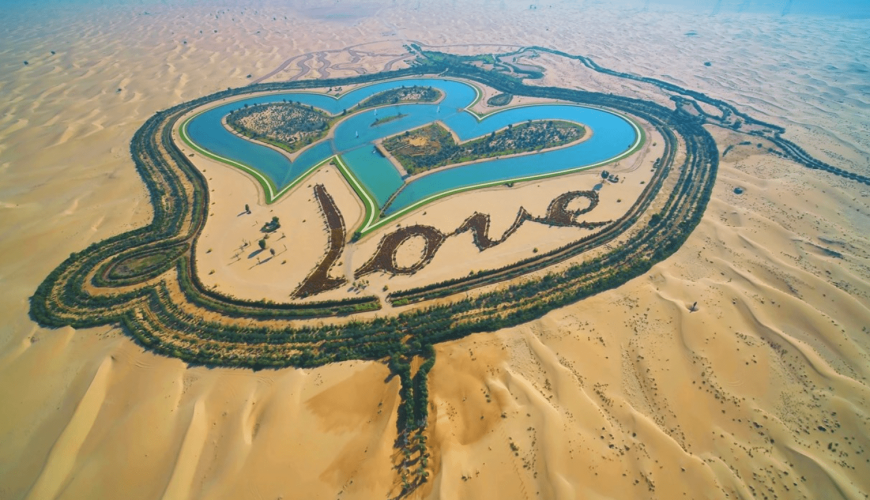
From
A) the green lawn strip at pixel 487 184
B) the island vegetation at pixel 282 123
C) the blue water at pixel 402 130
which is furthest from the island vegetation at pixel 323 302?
the island vegetation at pixel 282 123

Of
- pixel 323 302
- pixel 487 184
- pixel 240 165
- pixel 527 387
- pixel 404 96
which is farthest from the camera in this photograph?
pixel 404 96

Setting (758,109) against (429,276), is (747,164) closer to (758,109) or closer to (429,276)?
(758,109)

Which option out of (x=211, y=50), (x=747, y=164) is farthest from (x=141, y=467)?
(x=211, y=50)

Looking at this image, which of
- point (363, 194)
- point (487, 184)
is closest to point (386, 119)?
point (363, 194)

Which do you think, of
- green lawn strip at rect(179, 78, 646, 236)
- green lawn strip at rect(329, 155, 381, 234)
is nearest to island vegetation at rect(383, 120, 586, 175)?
green lawn strip at rect(179, 78, 646, 236)

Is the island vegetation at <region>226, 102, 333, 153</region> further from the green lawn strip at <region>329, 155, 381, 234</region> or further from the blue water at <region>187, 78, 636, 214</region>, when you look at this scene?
the green lawn strip at <region>329, 155, 381, 234</region>

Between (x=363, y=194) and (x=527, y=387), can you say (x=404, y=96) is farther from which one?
(x=527, y=387)

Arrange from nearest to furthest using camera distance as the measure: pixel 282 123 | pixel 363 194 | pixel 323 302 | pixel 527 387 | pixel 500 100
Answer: pixel 527 387 < pixel 323 302 < pixel 363 194 < pixel 282 123 < pixel 500 100

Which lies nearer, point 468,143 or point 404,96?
point 468,143
